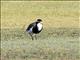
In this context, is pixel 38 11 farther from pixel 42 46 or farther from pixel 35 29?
pixel 42 46

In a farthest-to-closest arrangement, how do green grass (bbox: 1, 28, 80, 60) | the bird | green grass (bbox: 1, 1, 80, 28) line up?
green grass (bbox: 1, 1, 80, 28) < the bird < green grass (bbox: 1, 28, 80, 60)

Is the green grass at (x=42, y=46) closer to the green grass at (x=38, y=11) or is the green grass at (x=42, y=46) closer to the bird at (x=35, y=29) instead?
the bird at (x=35, y=29)

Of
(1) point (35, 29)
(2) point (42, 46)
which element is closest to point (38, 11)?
(1) point (35, 29)

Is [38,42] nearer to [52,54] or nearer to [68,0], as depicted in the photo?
[52,54]

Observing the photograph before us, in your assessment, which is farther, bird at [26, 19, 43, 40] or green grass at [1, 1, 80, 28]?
green grass at [1, 1, 80, 28]

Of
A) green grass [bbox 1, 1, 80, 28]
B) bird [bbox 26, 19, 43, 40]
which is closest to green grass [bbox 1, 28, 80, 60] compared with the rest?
bird [bbox 26, 19, 43, 40]

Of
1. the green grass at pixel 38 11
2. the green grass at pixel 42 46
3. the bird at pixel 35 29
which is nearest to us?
the green grass at pixel 42 46

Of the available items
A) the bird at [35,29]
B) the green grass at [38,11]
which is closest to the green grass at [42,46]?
the bird at [35,29]

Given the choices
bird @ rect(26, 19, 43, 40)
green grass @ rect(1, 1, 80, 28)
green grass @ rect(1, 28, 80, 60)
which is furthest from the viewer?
green grass @ rect(1, 1, 80, 28)

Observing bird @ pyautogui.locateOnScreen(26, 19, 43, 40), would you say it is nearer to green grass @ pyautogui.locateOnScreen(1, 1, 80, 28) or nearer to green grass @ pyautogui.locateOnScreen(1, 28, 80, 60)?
green grass @ pyautogui.locateOnScreen(1, 28, 80, 60)

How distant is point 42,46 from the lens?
43.7 feet

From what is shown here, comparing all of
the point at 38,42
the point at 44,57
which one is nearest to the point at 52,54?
the point at 44,57

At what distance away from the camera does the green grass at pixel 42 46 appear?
11.8m

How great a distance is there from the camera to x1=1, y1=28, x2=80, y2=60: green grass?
A: 466 inches
